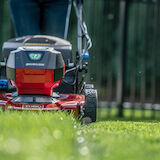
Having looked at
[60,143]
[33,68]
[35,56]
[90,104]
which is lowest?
[90,104]

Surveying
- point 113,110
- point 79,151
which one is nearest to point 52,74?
point 79,151

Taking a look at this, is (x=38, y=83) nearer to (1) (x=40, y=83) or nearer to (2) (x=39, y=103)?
(1) (x=40, y=83)

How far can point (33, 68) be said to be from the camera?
158 inches

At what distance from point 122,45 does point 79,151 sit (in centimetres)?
565

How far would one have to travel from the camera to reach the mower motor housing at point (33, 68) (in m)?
4.02

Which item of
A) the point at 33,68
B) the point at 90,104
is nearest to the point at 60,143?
the point at 33,68

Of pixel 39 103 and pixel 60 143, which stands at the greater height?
pixel 60 143

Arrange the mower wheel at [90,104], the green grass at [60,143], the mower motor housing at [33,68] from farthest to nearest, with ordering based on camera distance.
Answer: the mower wheel at [90,104] < the mower motor housing at [33,68] < the green grass at [60,143]

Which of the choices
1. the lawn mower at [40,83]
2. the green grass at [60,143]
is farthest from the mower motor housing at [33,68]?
the green grass at [60,143]

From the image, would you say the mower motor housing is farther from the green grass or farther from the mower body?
the green grass

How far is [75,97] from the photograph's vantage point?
436cm

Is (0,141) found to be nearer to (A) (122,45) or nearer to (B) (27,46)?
(B) (27,46)

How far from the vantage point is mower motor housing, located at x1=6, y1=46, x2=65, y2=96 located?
4.02m

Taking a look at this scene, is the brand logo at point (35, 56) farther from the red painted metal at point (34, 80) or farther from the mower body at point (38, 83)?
the red painted metal at point (34, 80)
